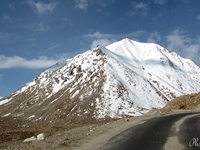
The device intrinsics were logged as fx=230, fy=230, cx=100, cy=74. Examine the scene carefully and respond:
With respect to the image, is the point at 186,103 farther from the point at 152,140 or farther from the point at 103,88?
the point at 103,88

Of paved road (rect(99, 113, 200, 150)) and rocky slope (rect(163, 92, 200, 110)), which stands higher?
rocky slope (rect(163, 92, 200, 110))

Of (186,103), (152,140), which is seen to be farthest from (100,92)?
(152,140)

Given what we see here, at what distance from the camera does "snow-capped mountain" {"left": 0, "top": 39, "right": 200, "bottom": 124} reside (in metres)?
87.7

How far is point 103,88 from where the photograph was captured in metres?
101

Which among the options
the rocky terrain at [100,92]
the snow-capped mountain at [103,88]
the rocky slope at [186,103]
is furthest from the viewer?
the snow-capped mountain at [103,88]

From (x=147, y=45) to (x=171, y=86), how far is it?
64530mm

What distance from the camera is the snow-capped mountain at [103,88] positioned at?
87688 mm

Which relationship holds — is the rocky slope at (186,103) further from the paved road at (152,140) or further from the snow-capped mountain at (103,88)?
the snow-capped mountain at (103,88)

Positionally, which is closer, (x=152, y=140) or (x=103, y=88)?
(x=152, y=140)

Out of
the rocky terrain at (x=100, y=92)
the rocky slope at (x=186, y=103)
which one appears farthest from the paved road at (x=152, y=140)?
the rocky terrain at (x=100, y=92)

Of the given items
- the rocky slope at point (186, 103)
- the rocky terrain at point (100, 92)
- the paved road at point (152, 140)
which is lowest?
the paved road at point (152, 140)

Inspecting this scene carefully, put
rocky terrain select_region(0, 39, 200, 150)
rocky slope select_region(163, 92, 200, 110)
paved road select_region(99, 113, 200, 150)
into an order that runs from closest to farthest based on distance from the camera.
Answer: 1. paved road select_region(99, 113, 200, 150)
2. rocky slope select_region(163, 92, 200, 110)
3. rocky terrain select_region(0, 39, 200, 150)

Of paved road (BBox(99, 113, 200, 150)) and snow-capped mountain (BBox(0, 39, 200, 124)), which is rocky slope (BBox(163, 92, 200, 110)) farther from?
snow-capped mountain (BBox(0, 39, 200, 124))

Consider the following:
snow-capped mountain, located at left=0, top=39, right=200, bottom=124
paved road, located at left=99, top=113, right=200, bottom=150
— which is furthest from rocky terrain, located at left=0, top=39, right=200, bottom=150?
paved road, located at left=99, top=113, right=200, bottom=150
